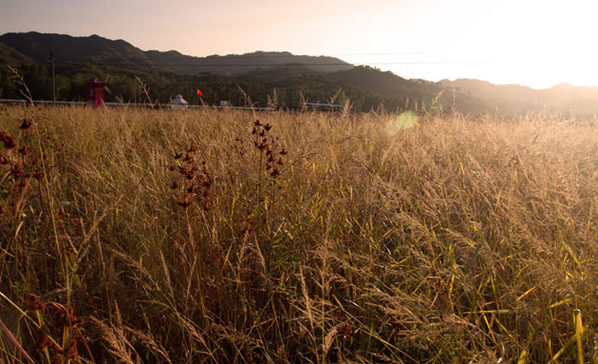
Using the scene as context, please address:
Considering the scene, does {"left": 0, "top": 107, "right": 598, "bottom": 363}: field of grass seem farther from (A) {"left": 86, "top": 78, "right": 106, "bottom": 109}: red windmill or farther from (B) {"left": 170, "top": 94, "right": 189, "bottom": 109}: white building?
(A) {"left": 86, "top": 78, "right": 106, "bottom": 109}: red windmill

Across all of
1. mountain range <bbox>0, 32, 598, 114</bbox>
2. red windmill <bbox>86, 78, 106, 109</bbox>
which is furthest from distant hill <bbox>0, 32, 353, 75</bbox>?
red windmill <bbox>86, 78, 106, 109</bbox>

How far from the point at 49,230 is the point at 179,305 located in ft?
2.66

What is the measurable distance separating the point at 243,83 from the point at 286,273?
39.7 metres

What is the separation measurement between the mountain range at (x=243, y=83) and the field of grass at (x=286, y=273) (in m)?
1.34

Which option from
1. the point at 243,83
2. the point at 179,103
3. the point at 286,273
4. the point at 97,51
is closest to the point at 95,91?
the point at 179,103

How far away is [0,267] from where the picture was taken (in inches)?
57.9

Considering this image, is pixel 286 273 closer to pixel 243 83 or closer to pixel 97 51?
pixel 243 83

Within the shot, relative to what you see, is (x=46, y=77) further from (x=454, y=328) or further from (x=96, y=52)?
(x=96, y=52)

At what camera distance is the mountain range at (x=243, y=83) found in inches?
296

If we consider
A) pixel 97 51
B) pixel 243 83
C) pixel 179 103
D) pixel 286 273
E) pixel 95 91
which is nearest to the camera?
pixel 286 273

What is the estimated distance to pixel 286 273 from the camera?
1.46 metres

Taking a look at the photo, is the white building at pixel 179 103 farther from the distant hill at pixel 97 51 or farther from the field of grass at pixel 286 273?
the distant hill at pixel 97 51

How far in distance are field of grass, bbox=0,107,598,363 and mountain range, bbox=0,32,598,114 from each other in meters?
1.34

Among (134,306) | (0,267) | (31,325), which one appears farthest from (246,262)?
(0,267)
